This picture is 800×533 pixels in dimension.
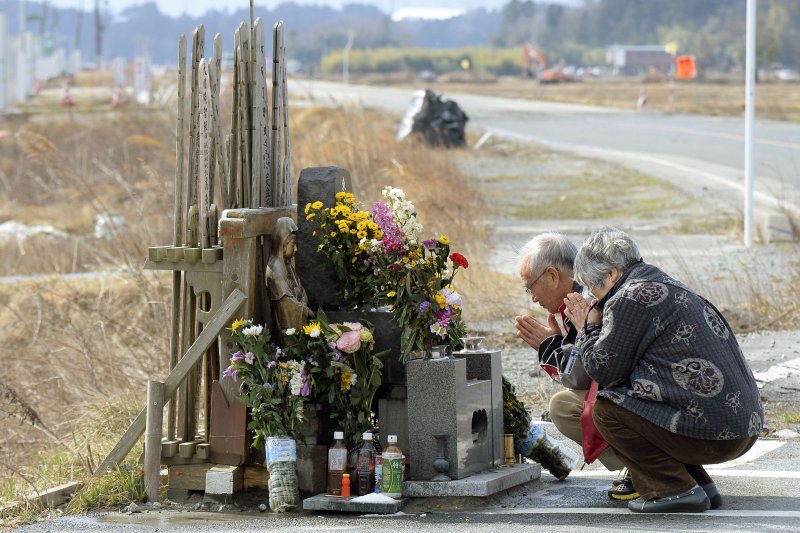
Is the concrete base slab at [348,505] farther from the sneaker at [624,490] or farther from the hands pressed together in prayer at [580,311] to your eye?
the hands pressed together in prayer at [580,311]

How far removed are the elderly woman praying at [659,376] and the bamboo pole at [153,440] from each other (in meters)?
2.24

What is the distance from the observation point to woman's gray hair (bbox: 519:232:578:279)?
6.62 meters

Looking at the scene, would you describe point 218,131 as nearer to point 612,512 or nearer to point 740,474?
point 612,512

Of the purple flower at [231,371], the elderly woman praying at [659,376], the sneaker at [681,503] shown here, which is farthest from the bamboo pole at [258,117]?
the sneaker at [681,503]

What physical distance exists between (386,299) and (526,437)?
1124 mm

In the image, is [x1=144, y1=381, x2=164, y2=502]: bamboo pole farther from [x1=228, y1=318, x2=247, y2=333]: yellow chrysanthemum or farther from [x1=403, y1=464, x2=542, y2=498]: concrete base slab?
[x1=403, y1=464, x2=542, y2=498]: concrete base slab

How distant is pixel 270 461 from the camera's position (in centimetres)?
670

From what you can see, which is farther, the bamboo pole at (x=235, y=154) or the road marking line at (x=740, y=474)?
the bamboo pole at (x=235, y=154)

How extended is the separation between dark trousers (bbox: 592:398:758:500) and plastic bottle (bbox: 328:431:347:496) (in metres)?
1.28

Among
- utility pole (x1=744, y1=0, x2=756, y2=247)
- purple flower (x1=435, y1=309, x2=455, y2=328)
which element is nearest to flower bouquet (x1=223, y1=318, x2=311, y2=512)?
purple flower (x1=435, y1=309, x2=455, y2=328)

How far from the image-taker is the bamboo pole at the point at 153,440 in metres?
7.05

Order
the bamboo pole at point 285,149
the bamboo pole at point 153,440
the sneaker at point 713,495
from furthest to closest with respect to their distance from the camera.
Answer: the bamboo pole at point 285,149 → the bamboo pole at point 153,440 → the sneaker at point 713,495

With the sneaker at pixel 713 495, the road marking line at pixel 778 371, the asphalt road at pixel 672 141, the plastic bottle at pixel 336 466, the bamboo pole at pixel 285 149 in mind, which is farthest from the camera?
the asphalt road at pixel 672 141

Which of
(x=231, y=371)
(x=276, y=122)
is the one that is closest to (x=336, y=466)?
(x=231, y=371)
